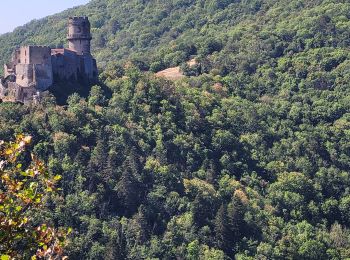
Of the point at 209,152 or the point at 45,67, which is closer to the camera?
the point at 45,67

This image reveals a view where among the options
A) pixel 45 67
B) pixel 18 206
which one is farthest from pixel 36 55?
pixel 18 206

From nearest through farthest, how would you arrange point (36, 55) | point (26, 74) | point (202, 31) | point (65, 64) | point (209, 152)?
point (26, 74) → point (36, 55) → point (65, 64) → point (209, 152) → point (202, 31)

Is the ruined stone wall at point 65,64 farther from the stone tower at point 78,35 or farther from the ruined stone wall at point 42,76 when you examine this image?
the stone tower at point 78,35

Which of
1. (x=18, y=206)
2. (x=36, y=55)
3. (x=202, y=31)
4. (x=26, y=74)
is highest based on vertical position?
(x=18, y=206)

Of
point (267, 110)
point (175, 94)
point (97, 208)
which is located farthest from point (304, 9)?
point (97, 208)

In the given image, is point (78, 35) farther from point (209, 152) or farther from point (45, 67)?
point (209, 152)

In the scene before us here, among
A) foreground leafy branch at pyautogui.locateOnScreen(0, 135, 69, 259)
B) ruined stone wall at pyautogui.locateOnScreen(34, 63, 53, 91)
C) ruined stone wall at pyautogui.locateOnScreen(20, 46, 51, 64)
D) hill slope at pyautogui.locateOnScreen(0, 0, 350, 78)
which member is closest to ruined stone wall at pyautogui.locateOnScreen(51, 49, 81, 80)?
ruined stone wall at pyautogui.locateOnScreen(20, 46, 51, 64)

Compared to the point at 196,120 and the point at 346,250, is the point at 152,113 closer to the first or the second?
the point at 196,120
